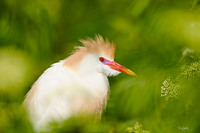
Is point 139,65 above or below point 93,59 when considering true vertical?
below

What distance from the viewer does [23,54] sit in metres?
0.39

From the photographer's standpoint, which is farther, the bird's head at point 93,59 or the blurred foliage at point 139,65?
the bird's head at point 93,59

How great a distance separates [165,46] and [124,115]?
12 cm

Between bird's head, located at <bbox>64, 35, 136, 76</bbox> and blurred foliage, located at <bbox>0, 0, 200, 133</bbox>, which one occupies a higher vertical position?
bird's head, located at <bbox>64, 35, 136, 76</bbox>

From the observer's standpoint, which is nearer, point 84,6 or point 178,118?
point 178,118

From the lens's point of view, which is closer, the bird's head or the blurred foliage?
the blurred foliage

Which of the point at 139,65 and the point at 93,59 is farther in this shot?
the point at 93,59

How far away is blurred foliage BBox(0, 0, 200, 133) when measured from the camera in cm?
35

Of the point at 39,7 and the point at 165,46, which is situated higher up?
the point at 39,7

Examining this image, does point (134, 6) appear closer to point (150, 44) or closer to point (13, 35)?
point (150, 44)

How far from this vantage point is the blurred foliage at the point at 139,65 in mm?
354

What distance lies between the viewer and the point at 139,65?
41cm

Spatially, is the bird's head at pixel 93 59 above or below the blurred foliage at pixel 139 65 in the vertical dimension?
above

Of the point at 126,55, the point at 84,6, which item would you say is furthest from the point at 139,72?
the point at 84,6
